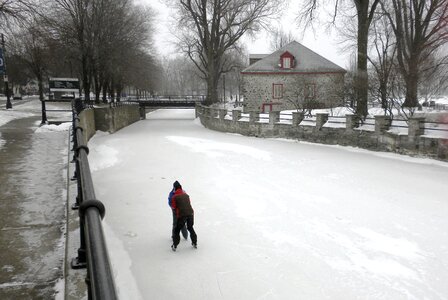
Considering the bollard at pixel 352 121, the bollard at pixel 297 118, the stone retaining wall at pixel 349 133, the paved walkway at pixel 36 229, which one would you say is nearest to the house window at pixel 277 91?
the stone retaining wall at pixel 349 133

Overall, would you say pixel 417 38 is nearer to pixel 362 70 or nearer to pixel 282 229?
pixel 362 70

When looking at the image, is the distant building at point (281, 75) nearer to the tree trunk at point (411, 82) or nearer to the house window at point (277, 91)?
the house window at point (277, 91)

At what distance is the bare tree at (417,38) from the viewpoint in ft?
68.0

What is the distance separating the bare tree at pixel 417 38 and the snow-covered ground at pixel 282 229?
659cm

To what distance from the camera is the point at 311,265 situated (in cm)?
689

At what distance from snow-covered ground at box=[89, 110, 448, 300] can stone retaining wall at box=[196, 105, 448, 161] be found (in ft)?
2.80

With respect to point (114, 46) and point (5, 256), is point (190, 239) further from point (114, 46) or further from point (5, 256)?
point (114, 46)

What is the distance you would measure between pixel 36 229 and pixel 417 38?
95.6ft

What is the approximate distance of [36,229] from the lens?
497 centimetres

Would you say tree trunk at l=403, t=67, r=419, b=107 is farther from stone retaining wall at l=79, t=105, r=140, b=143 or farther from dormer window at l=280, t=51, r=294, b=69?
dormer window at l=280, t=51, r=294, b=69

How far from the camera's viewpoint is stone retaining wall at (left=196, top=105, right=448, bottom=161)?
16.3 m

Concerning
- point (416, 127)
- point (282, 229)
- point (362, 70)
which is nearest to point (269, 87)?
point (362, 70)

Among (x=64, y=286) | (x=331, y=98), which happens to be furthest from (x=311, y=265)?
(x=331, y=98)

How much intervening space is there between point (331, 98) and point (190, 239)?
88.1 feet
